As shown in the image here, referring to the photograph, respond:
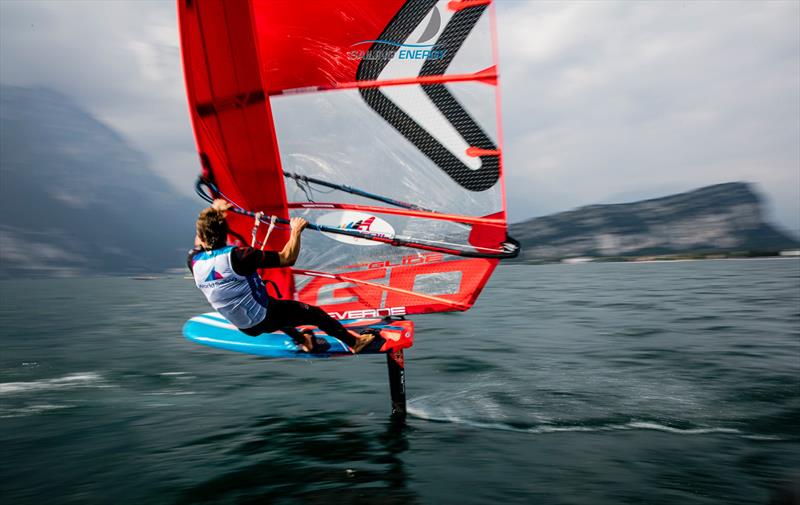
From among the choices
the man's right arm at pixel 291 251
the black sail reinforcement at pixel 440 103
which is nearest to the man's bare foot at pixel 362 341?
the man's right arm at pixel 291 251

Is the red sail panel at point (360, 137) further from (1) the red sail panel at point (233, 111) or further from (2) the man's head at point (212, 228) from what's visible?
(2) the man's head at point (212, 228)

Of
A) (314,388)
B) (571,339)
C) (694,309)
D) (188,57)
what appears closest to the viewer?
(188,57)

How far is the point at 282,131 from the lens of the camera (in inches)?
220

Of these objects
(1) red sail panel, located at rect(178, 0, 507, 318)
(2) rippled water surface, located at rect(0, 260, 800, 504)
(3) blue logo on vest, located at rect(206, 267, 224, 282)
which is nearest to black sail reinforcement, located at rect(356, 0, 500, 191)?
(1) red sail panel, located at rect(178, 0, 507, 318)

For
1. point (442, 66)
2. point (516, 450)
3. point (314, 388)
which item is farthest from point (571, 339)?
point (442, 66)

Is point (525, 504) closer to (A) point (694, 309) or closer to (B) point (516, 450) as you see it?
(B) point (516, 450)

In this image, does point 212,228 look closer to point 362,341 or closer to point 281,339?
point 281,339

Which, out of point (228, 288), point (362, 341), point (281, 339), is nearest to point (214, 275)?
point (228, 288)

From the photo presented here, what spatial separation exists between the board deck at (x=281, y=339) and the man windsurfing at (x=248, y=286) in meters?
0.09

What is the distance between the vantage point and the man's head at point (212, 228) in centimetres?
439

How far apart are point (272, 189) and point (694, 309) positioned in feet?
47.0

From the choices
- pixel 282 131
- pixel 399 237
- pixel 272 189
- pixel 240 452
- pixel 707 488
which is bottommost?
pixel 707 488

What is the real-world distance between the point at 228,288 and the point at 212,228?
489mm

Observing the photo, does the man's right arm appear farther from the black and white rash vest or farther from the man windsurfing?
the black and white rash vest
